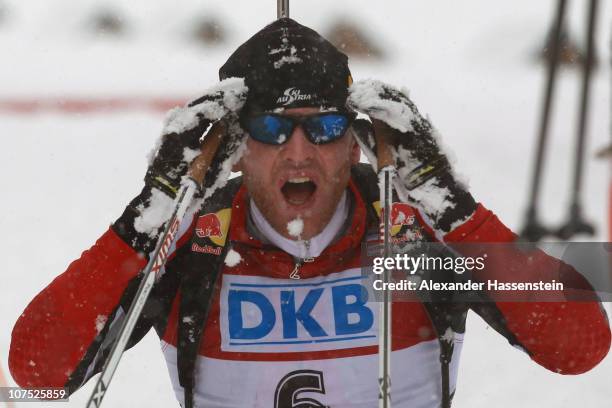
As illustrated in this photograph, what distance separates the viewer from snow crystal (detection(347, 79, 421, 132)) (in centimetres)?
277

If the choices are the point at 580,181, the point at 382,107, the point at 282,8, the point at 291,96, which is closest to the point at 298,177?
the point at 291,96

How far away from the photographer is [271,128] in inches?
114

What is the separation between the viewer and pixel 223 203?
3.10 metres

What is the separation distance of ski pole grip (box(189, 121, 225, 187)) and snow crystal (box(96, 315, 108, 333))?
1.97ft

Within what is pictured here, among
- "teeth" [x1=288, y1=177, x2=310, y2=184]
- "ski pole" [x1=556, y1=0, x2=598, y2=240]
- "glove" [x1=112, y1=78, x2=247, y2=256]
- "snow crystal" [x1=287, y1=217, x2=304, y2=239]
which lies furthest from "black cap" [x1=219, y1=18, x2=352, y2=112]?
"ski pole" [x1=556, y1=0, x2=598, y2=240]

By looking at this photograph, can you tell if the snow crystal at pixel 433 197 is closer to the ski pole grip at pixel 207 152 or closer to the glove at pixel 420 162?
the glove at pixel 420 162

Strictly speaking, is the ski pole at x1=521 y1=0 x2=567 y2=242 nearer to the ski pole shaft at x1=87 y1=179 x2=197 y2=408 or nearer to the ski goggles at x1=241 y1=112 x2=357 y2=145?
the ski goggles at x1=241 y1=112 x2=357 y2=145

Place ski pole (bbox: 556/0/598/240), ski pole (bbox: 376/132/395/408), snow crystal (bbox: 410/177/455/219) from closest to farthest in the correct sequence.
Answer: ski pole (bbox: 556/0/598/240)
ski pole (bbox: 376/132/395/408)
snow crystal (bbox: 410/177/455/219)

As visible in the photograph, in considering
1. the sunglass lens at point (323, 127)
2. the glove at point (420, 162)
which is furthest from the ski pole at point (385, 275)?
the sunglass lens at point (323, 127)

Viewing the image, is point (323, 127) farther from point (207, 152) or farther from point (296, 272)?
point (296, 272)

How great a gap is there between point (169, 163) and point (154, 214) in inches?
7.6

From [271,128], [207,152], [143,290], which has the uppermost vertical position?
[271,128]

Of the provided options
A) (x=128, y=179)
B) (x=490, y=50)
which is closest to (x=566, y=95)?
(x=490, y=50)

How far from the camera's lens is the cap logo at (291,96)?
9.59 feet
